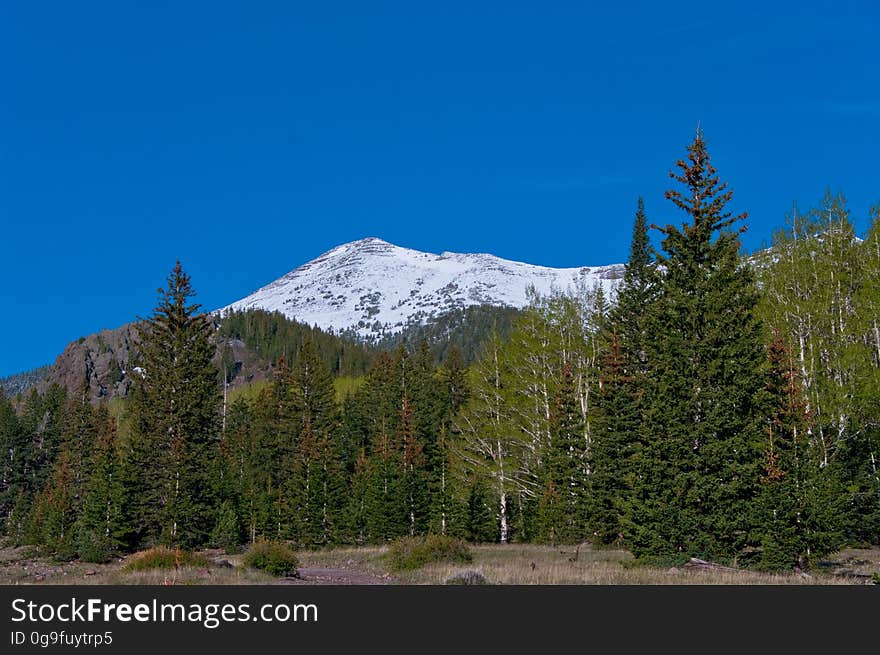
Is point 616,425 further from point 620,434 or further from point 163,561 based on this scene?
point 163,561

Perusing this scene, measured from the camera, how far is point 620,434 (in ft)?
119

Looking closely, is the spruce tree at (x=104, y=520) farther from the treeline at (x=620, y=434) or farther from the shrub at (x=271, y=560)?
the shrub at (x=271, y=560)

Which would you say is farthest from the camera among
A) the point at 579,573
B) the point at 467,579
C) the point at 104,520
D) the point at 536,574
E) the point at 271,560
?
the point at 104,520

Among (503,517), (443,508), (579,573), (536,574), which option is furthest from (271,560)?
(503,517)

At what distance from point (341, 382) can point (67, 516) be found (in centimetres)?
10511

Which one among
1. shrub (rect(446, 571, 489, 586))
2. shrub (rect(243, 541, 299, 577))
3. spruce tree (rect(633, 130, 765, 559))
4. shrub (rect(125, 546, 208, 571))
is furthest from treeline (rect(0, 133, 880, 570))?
shrub (rect(125, 546, 208, 571))

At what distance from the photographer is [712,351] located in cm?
2902

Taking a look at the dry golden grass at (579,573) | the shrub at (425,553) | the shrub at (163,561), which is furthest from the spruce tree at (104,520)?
the shrub at (425,553)

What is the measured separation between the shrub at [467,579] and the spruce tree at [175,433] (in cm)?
3230

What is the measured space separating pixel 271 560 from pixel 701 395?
16.0 metres

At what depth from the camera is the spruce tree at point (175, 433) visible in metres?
49.7

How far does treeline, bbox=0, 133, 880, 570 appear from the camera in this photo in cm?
2767
